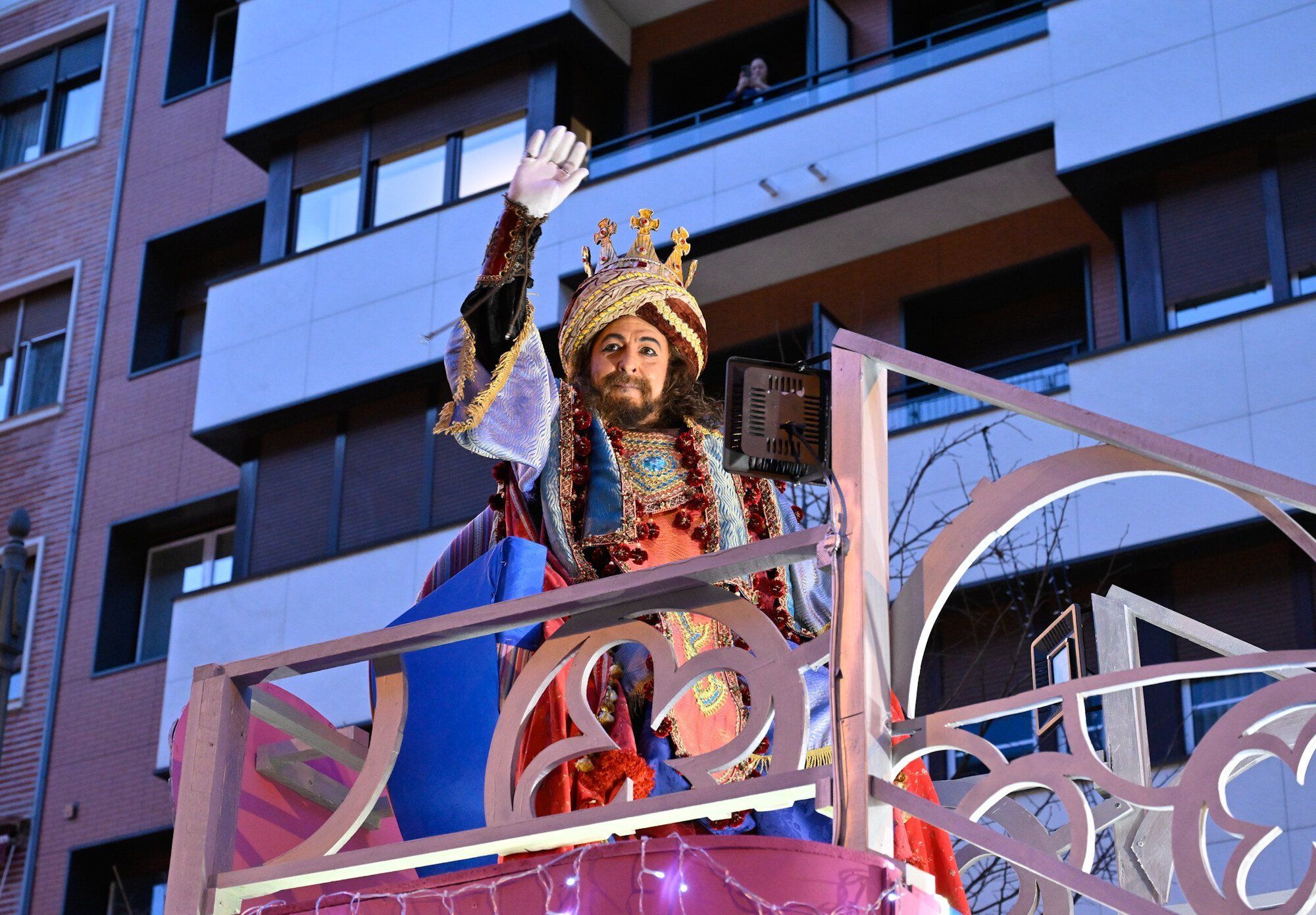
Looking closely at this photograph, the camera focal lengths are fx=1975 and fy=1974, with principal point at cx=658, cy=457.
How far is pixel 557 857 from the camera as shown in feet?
12.6

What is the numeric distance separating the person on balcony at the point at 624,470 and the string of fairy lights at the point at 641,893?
0.98 m

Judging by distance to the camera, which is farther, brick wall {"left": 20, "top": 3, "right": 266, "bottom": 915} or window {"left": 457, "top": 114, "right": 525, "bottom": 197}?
brick wall {"left": 20, "top": 3, "right": 266, "bottom": 915}

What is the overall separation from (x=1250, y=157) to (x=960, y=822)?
411 inches

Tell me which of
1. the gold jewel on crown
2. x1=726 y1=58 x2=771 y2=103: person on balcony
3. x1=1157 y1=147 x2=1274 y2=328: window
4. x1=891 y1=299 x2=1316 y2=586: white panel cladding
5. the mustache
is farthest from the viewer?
x1=726 y1=58 x2=771 y2=103: person on balcony

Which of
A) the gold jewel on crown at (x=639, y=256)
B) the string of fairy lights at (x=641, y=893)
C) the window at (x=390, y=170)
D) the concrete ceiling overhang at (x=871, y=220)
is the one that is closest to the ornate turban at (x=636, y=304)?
the gold jewel on crown at (x=639, y=256)

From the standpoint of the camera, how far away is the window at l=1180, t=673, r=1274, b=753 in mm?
11422

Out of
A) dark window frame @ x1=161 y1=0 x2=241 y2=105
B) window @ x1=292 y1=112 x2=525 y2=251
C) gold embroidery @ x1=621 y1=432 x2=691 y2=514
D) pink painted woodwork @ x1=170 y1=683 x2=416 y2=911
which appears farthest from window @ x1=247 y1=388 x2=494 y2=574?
pink painted woodwork @ x1=170 y1=683 x2=416 y2=911

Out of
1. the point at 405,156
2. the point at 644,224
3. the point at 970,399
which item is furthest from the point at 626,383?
the point at 405,156

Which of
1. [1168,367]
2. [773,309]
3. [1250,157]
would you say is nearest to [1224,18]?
[1250,157]

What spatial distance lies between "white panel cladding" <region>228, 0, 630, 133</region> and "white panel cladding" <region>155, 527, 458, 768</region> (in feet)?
14.3

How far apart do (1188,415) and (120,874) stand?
9490 millimetres

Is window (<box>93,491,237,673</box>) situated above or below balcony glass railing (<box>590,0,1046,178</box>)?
below

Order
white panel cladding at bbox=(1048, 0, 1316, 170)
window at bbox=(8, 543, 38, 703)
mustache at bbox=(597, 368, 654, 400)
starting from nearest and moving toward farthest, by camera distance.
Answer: mustache at bbox=(597, 368, 654, 400)
white panel cladding at bbox=(1048, 0, 1316, 170)
window at bbox=(8, 543, 38, 703)

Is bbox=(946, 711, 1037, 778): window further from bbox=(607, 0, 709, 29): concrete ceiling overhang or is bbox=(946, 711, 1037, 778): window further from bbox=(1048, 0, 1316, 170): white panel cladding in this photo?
bbox=(607, 0, 709, 29): concrete ceiling overhang
